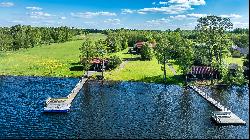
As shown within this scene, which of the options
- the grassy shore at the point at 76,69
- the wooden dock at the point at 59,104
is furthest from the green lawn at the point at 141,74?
the wooden dock at the point at 59,104

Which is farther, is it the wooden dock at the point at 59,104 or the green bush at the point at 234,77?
the green bush at the point at 234,77

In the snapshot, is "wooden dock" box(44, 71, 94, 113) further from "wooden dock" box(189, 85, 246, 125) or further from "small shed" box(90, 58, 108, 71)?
"small shed" box(90, 58, 108, 71)

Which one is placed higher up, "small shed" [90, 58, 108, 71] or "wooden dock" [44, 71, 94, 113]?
"small shed" [90, 58, 108, 71]

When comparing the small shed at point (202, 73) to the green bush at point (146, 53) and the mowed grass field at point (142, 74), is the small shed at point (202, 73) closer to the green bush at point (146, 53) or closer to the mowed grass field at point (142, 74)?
the mowed grass field at point (142, 74)

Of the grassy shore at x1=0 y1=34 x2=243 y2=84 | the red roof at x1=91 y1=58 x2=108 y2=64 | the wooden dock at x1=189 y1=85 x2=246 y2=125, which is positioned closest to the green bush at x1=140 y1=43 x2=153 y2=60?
the grassy shore at x1=0 y1=34 x2=243 y2=84

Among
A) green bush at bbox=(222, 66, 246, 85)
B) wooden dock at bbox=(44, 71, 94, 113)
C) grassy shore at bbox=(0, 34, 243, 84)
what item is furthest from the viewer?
grassy shore at bbox=(0, 34, 243, 84)

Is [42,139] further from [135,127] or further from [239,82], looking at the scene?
[239,82]

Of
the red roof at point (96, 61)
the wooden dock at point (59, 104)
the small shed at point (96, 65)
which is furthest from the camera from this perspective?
the red roof at point (96, 61)

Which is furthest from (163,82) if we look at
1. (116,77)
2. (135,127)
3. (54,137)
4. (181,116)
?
(54,137)

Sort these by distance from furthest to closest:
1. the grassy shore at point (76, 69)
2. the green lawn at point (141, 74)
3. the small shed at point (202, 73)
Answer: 1. the grassy shore at point (76, 69)
2. the green lawn at point (141, 74)
3. the small shed at point (202, 73)

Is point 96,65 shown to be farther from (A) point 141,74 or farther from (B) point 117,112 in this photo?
(B) point 117,112
